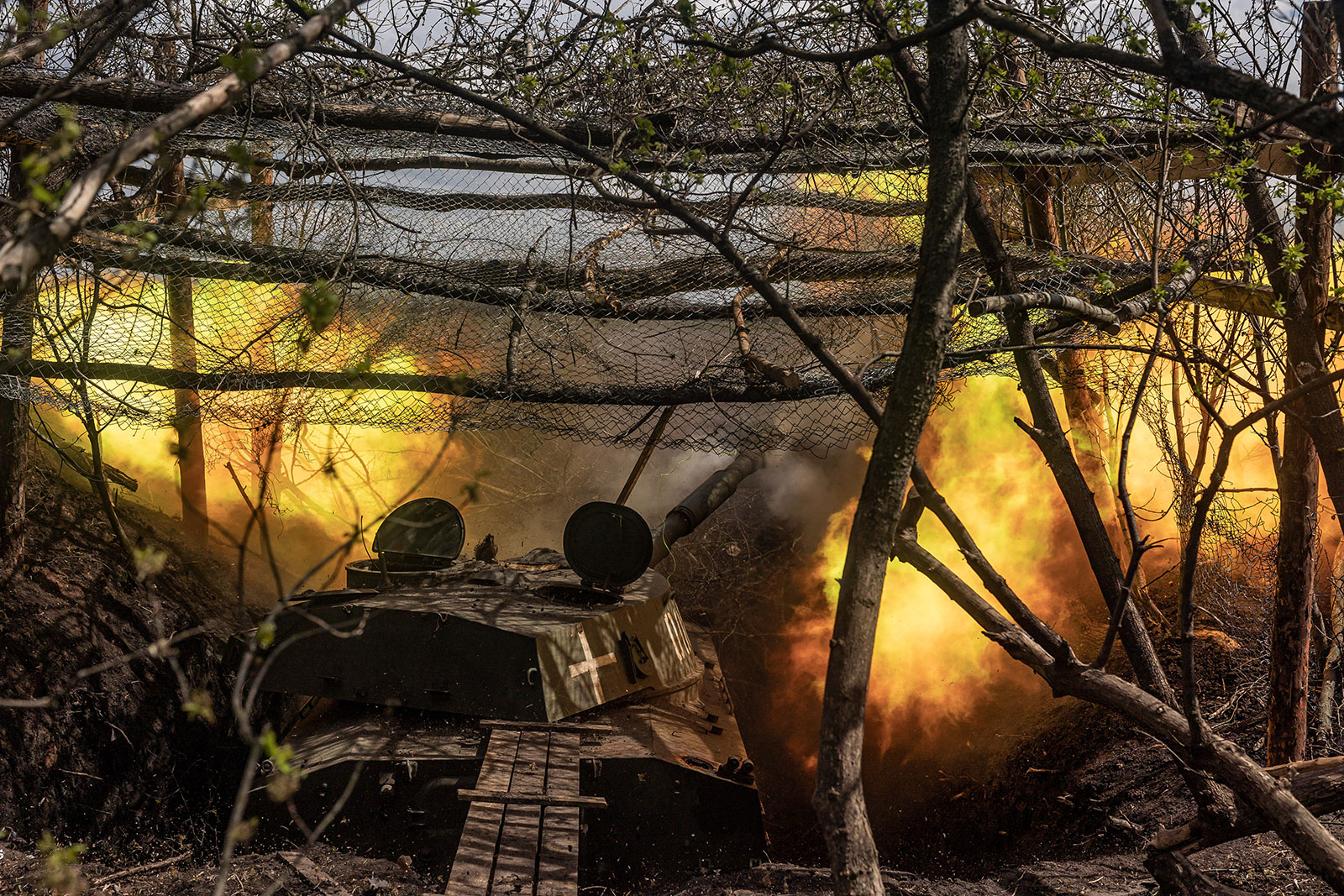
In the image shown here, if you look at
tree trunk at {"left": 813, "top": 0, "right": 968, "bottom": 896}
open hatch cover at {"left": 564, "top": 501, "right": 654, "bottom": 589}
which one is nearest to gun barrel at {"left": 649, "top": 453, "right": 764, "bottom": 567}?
open hatch cover at {"left": 564, "top": 501, "right": 654, "bottom": 589}

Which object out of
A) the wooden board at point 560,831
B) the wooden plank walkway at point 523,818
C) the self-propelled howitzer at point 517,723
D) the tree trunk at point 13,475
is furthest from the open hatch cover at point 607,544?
the tree trunk at point 13,475

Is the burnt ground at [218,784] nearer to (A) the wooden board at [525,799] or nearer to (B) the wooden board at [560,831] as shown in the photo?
(A) the wooden board at [525,799]

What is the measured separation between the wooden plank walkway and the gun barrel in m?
2.80

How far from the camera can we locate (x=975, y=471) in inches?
484

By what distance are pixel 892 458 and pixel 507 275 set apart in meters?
4.09

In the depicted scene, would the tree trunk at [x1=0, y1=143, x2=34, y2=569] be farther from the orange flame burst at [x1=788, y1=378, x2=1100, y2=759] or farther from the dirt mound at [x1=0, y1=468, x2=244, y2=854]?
the orange flame burst at [x1=788, y1=378, x2=1100, y2=759]

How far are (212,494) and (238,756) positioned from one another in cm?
610

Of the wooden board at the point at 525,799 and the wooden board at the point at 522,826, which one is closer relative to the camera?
the wooden board at the point at 522,826

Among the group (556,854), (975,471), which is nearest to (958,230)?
(556,854)

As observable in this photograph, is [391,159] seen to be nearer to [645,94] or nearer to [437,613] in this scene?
[645,94]

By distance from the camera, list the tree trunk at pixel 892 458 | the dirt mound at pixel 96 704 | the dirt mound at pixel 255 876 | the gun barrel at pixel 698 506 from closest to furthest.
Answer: the tree trunk at pixel 892 458, the dirt mound at pixel 255 876, the dirt mound at pixel 96 704, the gun barrel at pixel 698 506

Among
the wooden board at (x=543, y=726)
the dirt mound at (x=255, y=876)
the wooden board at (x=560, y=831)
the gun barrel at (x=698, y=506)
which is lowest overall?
the dirt mound at (x=255, y=876)

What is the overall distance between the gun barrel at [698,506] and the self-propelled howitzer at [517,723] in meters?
0.89

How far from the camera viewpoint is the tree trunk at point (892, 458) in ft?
11.8
